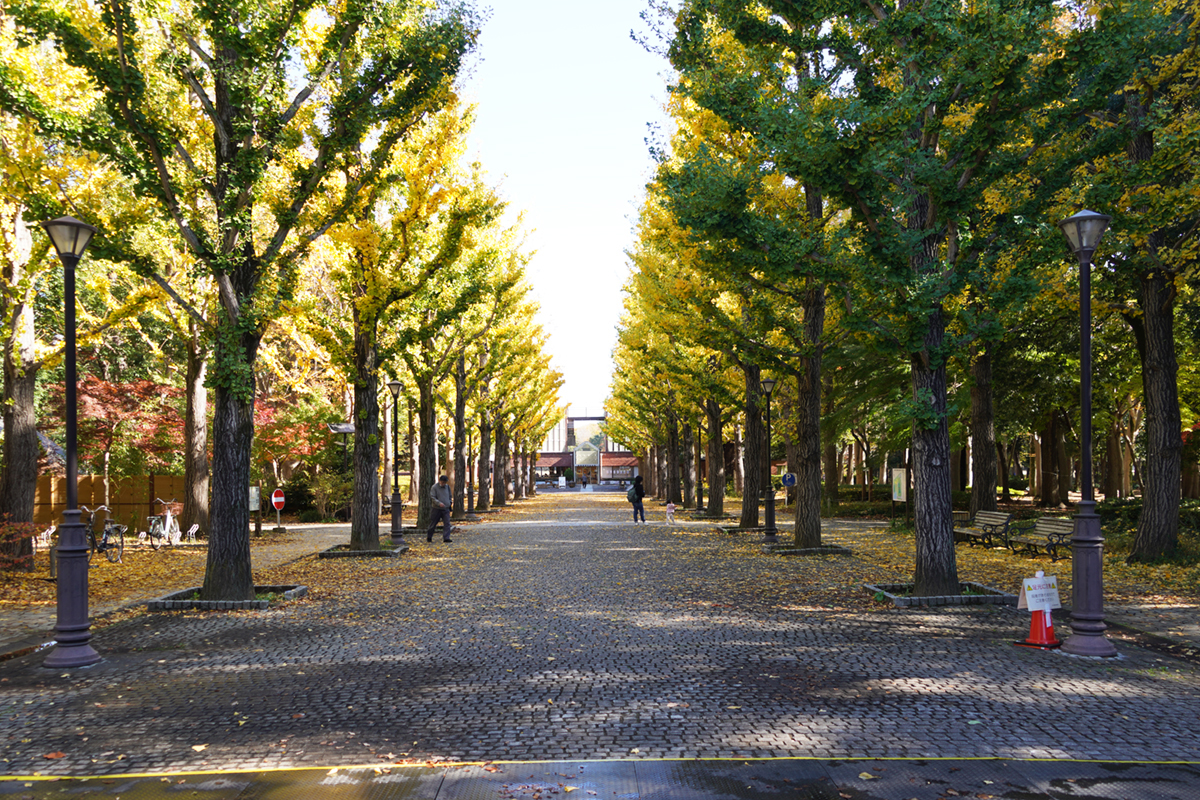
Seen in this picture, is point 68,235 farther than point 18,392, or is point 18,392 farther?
point 18,392

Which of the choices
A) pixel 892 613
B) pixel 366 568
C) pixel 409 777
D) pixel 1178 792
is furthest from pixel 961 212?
pixel 366 568

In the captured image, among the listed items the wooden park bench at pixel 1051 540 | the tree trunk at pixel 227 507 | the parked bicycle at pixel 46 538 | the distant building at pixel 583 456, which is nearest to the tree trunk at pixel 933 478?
the wooden park bench at pixel 1051 540

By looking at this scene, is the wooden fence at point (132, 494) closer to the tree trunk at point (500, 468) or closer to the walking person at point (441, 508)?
the walking person at point (441, 508)

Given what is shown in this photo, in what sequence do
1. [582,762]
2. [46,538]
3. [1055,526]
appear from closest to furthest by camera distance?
[582,762] → [1055,526] → [46,538]

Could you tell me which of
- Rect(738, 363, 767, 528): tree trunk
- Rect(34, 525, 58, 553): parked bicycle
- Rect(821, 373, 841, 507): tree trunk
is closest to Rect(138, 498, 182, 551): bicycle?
Rect(34, 525, 58, 553): parked bicycle

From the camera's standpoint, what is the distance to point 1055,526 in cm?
1583

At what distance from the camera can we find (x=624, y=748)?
532cm

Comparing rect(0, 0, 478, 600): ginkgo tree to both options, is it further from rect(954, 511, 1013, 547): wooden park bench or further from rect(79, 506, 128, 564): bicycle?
rect(954, 511, 1013, 547): wooden park bench

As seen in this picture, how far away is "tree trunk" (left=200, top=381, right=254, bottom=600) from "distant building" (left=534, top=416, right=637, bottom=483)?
9146 centimetres

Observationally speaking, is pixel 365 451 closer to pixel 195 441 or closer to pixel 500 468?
pixel 195 441

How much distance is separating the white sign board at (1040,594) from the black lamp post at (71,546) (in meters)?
9.20

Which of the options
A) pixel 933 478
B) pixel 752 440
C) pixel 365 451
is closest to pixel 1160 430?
pixel 933 478

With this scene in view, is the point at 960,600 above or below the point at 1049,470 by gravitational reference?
below

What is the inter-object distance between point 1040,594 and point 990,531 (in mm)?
10260
